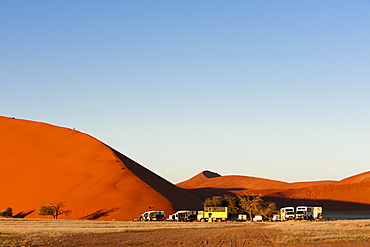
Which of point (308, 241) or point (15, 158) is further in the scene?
point (15, 158)

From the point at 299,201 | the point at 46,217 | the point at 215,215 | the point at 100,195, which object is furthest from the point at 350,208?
the point at 46,217

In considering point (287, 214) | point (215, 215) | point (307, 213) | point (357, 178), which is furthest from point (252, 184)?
point (215, 215)

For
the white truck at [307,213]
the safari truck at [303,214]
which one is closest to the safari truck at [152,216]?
the safari truck at [303,214]

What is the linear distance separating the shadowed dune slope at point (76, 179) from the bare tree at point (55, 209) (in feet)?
3.06

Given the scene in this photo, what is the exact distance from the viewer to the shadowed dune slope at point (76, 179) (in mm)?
67312

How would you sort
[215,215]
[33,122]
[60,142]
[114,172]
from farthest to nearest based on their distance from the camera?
[33,122] < [60,142] < [114,172] < [215,215]

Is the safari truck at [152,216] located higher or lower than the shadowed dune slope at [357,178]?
lower

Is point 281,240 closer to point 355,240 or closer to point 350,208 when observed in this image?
point 355,240

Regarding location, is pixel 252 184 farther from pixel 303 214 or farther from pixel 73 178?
pixel 303 214

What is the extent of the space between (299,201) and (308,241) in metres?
89.5

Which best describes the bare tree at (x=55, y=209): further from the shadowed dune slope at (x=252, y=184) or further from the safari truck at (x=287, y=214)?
the shadowed dune slope at (x=252, y=184)

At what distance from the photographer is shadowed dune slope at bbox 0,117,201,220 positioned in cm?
6731

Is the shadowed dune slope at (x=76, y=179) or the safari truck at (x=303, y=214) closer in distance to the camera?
the safari truck at (x=303, y=214)

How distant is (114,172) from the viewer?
251 feet
